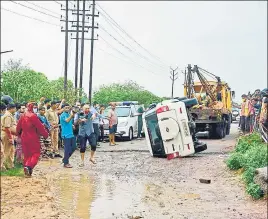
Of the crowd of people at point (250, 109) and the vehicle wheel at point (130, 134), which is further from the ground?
the crowd of people at point (250, 109)

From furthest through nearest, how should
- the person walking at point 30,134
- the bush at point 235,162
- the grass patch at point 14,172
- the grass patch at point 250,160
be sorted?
the bush at point 235,162, the grass patch at point 14,172, the person walking at point 30,134, the grass patch at point 250,160

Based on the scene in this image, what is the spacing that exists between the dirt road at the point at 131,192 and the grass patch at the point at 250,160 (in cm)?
19

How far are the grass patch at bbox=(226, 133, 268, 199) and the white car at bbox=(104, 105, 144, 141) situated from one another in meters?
8.59

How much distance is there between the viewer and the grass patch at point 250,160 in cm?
815

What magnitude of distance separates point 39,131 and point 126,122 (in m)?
10.4

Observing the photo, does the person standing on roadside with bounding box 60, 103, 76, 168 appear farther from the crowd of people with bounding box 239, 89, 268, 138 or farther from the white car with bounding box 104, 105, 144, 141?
the white car with bounding box 104, 105, 144, 141

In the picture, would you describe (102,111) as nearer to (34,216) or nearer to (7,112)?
(7,112)

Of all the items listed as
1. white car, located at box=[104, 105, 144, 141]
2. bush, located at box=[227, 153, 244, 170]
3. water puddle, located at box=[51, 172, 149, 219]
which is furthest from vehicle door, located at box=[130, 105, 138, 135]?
water puddle, located at box=[51, 172, 149, 219]

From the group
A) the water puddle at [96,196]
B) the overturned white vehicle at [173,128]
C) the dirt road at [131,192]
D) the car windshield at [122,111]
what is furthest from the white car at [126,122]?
the water puddle at [96,196]

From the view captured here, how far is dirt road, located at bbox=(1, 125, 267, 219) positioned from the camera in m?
7.38

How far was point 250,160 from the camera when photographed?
927 cm

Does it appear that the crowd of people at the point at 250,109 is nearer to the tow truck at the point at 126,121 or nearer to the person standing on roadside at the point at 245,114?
the person standing on roadside at the point at 245,114

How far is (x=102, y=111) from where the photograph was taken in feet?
66.1

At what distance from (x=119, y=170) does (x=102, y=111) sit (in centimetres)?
873
